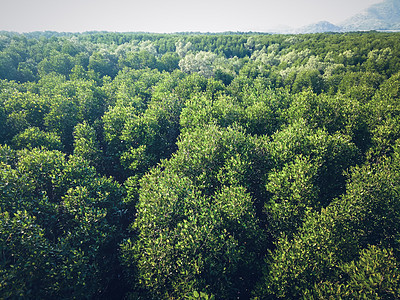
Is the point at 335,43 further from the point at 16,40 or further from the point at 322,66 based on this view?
the point at 16,40

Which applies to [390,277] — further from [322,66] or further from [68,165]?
[322,66]

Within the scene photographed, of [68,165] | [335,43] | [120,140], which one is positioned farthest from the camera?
[335,43]

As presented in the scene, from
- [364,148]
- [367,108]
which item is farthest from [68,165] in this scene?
[367,108]

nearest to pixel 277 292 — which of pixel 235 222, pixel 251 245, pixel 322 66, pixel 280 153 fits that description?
pixel 251 245

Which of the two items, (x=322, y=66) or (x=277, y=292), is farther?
(x=322, y=66)

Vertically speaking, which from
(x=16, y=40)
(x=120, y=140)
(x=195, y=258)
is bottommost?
(x=195, y=258)

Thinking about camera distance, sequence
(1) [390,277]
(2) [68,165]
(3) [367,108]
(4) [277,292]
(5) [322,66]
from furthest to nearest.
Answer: (5) [322,66], (3) [367,108], (2) [68,165], (4) [277,292], (1) [390,277]

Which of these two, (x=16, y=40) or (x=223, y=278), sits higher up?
(x=16, y=40)

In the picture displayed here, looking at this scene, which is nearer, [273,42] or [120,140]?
[120,140]

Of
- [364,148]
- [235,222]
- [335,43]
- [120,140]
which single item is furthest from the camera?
[335,43]
